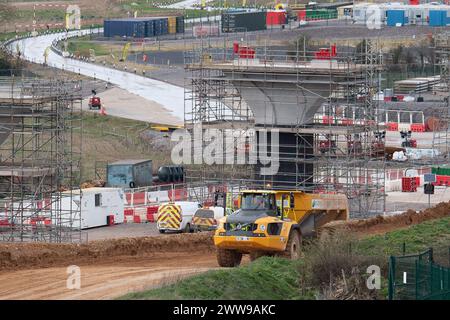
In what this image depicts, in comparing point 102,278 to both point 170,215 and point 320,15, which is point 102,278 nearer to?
point 170,215

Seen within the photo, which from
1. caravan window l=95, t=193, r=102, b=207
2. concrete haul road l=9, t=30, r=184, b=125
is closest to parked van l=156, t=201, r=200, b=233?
caravan window l=95, t=193, r=102, b=207

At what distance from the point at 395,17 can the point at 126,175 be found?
65599mm

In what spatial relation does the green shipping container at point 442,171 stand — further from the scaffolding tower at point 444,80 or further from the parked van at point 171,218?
the parked van at point 171,218

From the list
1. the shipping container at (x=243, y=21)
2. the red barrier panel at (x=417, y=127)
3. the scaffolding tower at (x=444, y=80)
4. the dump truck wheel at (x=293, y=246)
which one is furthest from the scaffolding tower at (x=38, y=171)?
the shipping container at (x=243, y=21)

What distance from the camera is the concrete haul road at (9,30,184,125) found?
74688mm

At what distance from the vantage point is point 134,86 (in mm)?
85125

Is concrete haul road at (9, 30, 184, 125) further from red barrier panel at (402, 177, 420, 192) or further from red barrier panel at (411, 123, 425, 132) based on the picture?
red barrier panel at (402, 177, 420, 192)

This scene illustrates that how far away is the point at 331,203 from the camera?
35.4m

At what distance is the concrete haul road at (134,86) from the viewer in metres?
74.7

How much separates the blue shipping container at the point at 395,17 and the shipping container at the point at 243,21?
11.0 metres

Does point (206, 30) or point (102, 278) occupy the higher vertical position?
point (206, 30)

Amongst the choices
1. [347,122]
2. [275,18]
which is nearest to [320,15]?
[275,18]

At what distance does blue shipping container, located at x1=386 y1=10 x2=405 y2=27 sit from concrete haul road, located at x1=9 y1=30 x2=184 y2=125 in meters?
30.4

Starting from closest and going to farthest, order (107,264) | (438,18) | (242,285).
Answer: (242,285) < (107,264) < (438,18)
